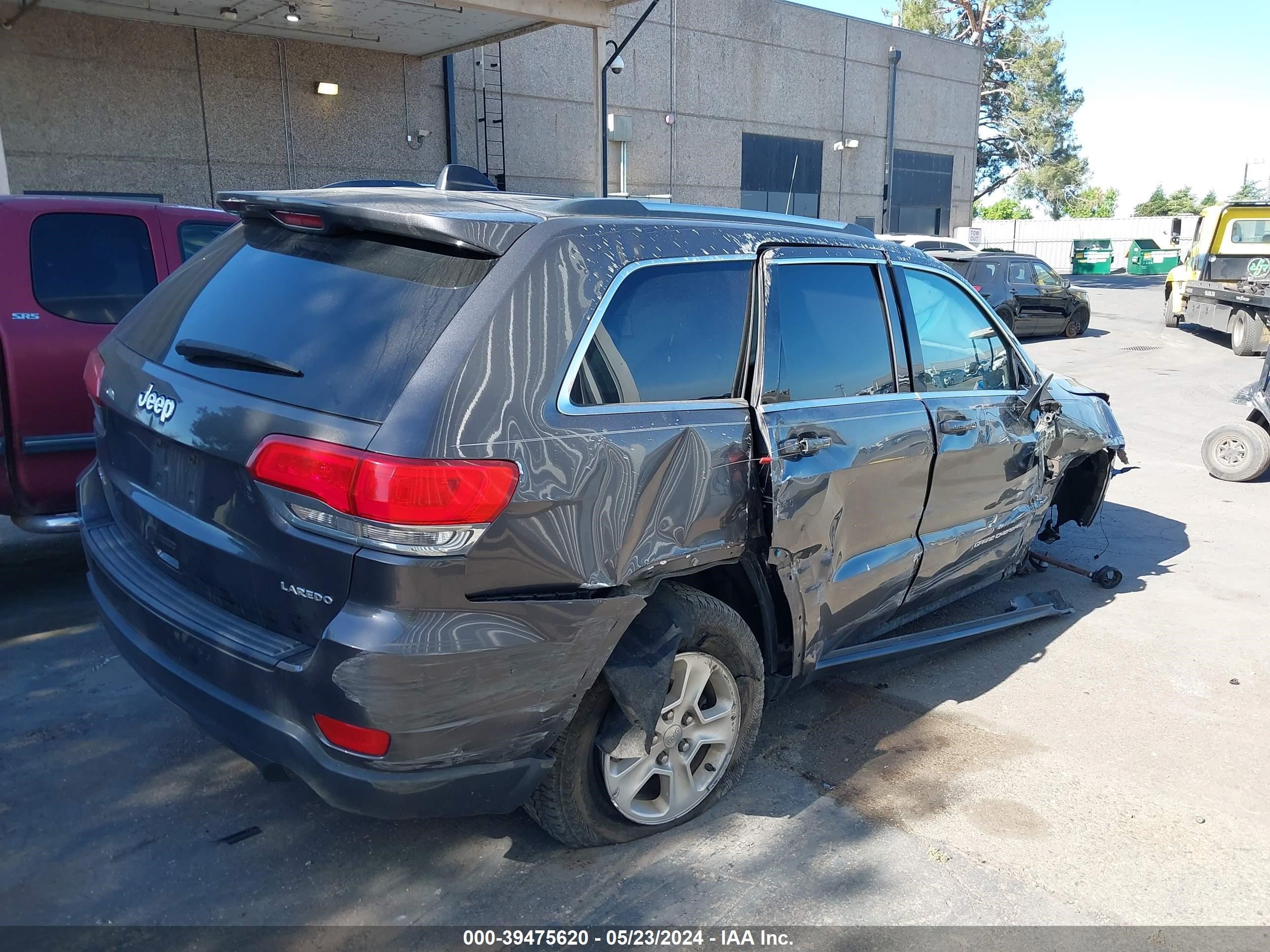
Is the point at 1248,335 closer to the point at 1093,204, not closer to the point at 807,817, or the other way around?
the point at 807,817

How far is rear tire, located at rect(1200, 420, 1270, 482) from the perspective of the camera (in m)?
8.16

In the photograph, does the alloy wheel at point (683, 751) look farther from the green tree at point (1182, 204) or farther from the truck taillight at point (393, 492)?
the green tree at point (1182, 204)

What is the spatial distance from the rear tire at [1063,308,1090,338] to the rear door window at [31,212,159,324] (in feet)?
58.5

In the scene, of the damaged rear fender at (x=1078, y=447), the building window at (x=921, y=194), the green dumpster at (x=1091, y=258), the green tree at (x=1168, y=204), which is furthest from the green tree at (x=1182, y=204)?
the damaged rear fender at (x=1078, y=447)

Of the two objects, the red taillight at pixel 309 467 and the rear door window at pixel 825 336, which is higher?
the rear door window at pixel 825 336

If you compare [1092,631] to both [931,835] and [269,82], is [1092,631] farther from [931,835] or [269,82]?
[269,82]

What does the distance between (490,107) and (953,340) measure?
48.7 ft

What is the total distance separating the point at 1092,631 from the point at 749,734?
2.63 m

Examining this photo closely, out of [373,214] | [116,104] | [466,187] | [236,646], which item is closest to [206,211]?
[466,187]

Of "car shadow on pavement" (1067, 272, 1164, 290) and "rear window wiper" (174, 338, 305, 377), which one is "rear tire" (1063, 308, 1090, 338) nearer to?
"car shadow on pavement" (1067, 272, 1164, 290)

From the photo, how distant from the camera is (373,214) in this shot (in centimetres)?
266

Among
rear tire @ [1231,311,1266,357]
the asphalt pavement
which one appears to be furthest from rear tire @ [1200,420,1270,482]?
rear tire @ [1231,311,1266,357]

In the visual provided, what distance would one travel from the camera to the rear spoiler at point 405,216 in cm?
259

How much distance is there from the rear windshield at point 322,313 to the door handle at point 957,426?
2.23 m
